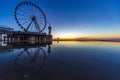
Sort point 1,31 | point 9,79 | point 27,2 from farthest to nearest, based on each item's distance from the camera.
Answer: point 27,2, point 1,31, point 9,79

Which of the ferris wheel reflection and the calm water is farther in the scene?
the ferris wheel reflection

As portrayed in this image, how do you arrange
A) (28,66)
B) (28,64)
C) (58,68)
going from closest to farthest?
(58,68) → (28,66) → (28,64)

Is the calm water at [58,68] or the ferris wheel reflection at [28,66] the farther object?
the ferris wheel reflection at [28,66]

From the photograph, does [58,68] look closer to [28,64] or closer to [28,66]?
[28,66]

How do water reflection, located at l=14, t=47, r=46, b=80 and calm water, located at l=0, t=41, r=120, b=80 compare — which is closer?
calm water, located at l=0, t=41, r=120, b=80

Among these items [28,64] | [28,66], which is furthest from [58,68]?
[28,64]

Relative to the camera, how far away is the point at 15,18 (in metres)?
42.2

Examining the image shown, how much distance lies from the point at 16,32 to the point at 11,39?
7081mm

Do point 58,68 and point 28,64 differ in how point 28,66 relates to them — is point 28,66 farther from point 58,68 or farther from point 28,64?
point 58,68

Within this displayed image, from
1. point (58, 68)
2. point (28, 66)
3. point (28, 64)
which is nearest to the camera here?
point (58, 68)

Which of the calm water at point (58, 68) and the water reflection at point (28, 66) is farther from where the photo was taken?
the water reflection at point (28, 66)

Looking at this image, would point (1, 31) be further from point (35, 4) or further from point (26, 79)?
point (26, 79)

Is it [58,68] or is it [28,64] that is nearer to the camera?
[58,68]

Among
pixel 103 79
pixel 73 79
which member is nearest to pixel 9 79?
pixel 73 79
